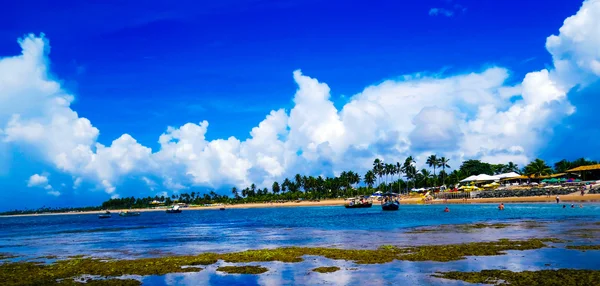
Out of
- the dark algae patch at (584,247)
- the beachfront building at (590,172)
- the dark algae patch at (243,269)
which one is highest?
the beachfront building at (590,172)

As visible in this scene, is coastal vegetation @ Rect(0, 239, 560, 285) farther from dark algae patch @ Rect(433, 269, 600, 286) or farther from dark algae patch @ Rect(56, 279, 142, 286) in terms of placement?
dark algae patch @ Rect(433, 269, 600, 286)

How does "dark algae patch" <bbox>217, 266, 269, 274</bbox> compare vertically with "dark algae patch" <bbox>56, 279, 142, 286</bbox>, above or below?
below

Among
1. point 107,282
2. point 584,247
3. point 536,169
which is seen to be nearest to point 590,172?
point 536,169

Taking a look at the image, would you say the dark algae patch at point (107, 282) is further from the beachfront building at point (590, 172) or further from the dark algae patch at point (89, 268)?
the beachfront building at point (590, 172)

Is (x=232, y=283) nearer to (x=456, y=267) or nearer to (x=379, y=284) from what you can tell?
(x=379, y=284)

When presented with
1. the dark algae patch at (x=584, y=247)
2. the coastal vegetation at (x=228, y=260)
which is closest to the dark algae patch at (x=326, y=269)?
the coastal vegetation at (x=228, y=260)

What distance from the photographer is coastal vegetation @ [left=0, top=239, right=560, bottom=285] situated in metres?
28.2

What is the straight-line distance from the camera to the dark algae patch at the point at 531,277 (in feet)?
66.1

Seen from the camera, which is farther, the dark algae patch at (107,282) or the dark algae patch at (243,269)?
the dark algae patch at (243,269)

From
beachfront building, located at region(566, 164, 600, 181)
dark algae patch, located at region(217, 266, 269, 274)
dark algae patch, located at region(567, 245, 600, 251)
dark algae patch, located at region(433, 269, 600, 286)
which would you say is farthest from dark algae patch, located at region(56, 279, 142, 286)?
beachfront building, located at region(566, 164, 600, 181)

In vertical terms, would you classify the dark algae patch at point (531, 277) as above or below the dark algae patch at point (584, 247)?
below

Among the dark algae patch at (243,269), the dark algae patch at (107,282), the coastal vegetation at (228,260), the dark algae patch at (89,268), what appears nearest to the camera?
the dark algae patch at (107,282)

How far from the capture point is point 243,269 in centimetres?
2794

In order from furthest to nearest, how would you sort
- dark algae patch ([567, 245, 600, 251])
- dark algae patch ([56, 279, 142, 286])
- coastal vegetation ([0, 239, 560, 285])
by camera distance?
dark algae patch ([567, 245, 600, 251]) < coastal vegetation ([0, 239, 560, 285]) < dark algae patch ([56, 279, 142, 286])
